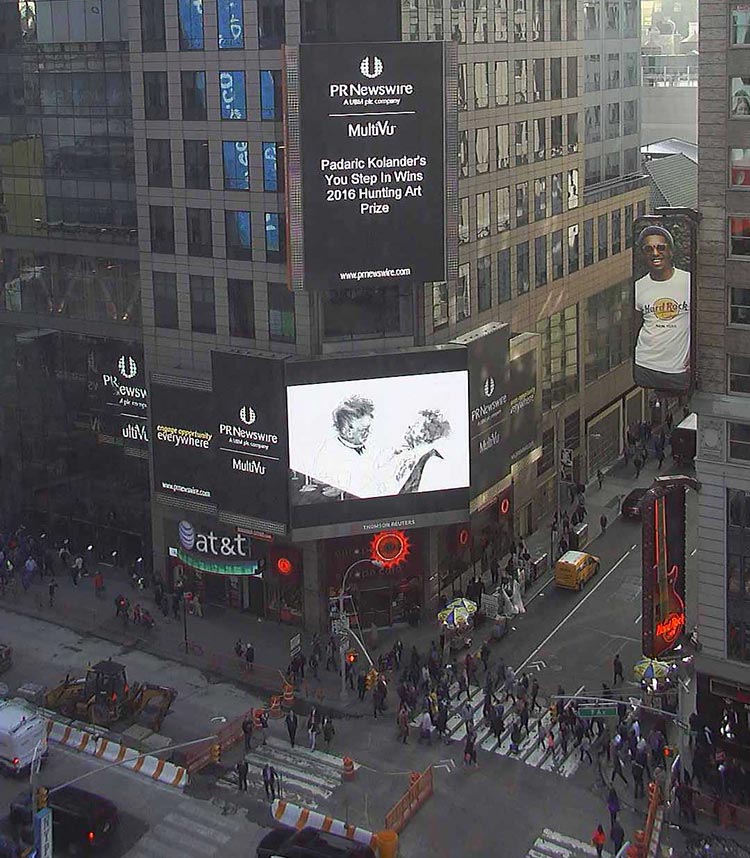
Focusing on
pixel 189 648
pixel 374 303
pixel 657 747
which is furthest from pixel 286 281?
pixel 657 747

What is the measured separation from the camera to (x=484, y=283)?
72.4 metres

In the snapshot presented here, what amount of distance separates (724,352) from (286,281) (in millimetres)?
21886

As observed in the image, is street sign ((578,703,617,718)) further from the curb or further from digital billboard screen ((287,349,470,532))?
digital billboard screen ((287,349,470,532))

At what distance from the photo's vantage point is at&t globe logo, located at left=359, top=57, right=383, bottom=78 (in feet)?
202

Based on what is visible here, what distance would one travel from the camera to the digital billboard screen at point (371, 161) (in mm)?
61688

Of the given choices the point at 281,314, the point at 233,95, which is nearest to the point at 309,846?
the point at 281,314

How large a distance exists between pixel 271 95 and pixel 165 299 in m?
12.0

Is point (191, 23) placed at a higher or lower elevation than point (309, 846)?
Answer: higher

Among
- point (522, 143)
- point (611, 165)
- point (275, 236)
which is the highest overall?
point (522, 143)

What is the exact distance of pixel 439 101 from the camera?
6334 cm

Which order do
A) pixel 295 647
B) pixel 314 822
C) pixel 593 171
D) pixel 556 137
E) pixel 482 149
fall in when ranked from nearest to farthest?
1. pixel 314 822
2. pixel 295 647
3. pixel 482 149
4. pixel 556 137
5. pixel 593 171

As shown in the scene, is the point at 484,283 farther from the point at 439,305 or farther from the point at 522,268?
the point at 439,305

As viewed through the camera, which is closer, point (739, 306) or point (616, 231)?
point (739, 306)

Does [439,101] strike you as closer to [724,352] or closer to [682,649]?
[724,352]
